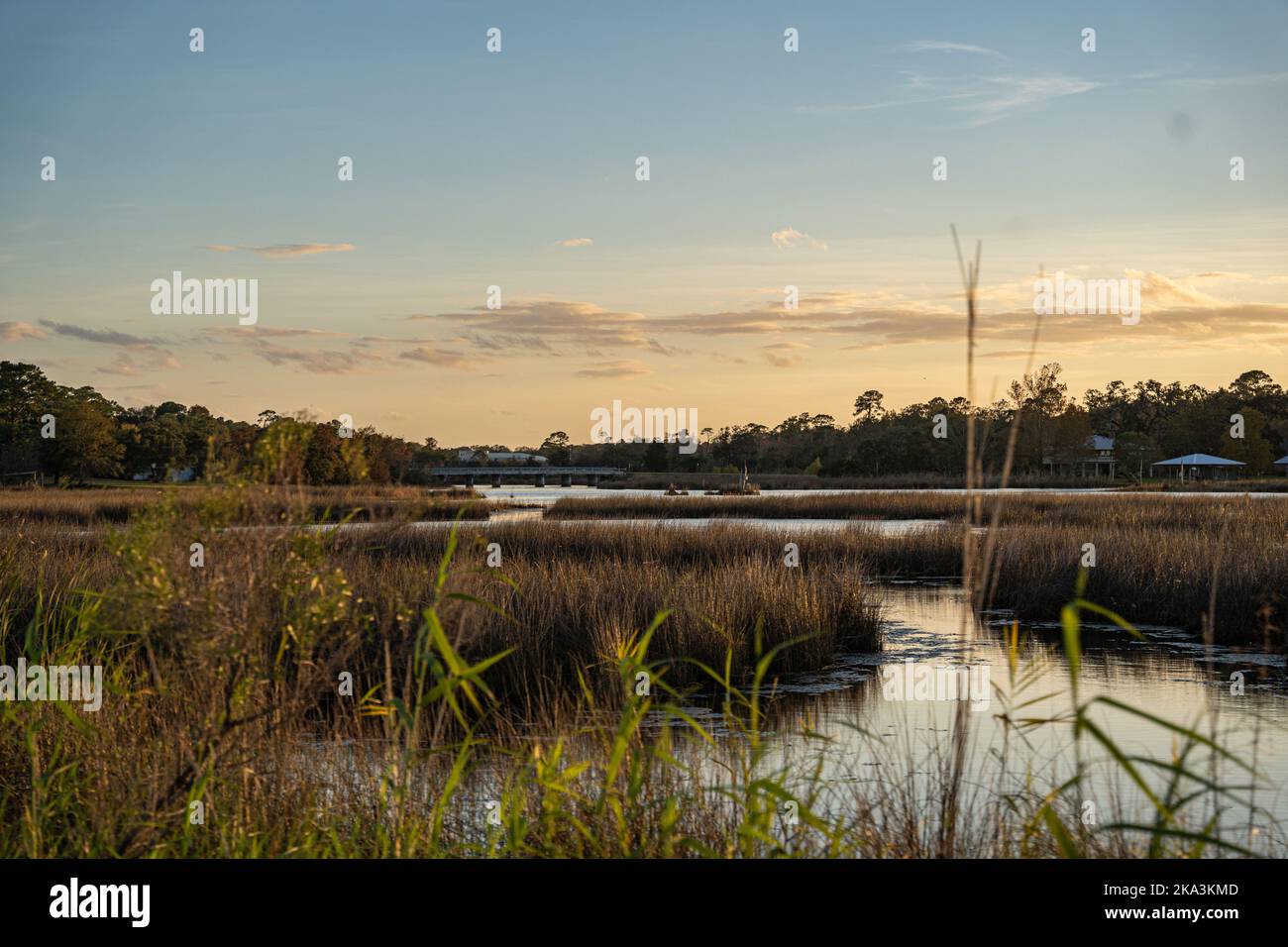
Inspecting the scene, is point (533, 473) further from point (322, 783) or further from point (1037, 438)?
point (322, 783)

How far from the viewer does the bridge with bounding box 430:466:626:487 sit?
87.2 m

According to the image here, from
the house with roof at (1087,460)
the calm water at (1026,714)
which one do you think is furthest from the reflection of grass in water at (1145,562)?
the house with roof at (1087,460)

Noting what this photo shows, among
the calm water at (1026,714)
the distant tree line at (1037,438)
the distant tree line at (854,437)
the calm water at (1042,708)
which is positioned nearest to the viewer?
the calm water at (1026,714)

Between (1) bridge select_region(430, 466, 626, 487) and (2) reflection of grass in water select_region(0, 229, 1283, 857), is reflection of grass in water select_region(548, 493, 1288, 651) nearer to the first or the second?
(2) reflection of grass in water select_region(0, 229, 1283, 857)

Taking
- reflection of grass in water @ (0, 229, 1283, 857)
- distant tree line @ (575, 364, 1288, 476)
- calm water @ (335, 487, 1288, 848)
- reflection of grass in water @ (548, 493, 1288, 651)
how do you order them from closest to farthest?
reflection of grass in water @ (0, 229, 1283, 857)
calm water @ (335, 487, 1288, 848)
reflection of grass in water @ (548, 493, 1288, 651)
distant tree line @ (575, 364, 1288, 476)

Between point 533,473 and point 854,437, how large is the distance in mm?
31309

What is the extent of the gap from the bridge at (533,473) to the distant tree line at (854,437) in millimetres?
1943

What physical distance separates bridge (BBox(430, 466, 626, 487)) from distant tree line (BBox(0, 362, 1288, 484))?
6.38ft

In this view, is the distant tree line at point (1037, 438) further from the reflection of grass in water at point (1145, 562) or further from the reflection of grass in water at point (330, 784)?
the reflection of grass in water at point (330, 784)

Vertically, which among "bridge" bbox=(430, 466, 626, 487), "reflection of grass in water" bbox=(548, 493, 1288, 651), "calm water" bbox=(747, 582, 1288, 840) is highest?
"bridge" bbox=(430, 466, 626, 487)

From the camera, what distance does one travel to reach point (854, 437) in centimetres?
9988

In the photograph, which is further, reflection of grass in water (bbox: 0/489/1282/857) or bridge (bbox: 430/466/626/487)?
bridge (bbox: 430/466/626/487)

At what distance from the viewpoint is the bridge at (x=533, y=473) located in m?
87.2

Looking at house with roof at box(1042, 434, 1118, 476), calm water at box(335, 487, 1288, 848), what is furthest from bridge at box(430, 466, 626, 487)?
calm water at box(335, 487, 1288, 848)
